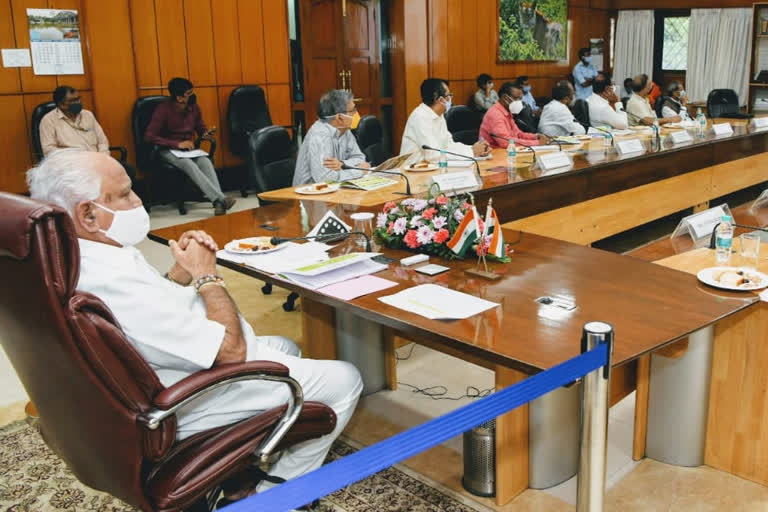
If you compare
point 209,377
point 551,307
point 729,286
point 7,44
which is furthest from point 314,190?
point 7,44

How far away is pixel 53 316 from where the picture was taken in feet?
4.61

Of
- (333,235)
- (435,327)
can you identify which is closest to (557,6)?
(333,235)

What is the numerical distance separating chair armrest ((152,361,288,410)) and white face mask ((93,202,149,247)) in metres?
0.41

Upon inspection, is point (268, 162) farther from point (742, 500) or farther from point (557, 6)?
point (557, 6)

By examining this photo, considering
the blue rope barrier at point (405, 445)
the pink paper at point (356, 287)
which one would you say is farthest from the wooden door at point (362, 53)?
the blue rope barrier at point (405, 445)

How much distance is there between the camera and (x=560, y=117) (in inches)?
260

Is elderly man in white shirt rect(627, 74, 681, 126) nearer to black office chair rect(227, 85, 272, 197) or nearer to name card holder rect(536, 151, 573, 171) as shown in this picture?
name card holder rect(536, 151, 573, 171)

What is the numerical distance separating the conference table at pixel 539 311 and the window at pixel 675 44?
1101 cm

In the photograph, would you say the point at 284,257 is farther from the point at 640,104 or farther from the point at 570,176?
the point at 640,104

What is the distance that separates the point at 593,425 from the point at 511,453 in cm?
68

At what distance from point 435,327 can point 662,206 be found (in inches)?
161

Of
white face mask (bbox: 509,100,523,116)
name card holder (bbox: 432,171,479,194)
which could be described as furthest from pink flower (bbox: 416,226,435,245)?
white face mask (bbox: 509,100,523,116)

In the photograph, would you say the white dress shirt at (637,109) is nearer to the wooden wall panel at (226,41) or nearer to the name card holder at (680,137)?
the name card holder at (680,137)

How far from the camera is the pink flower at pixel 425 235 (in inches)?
97.4
